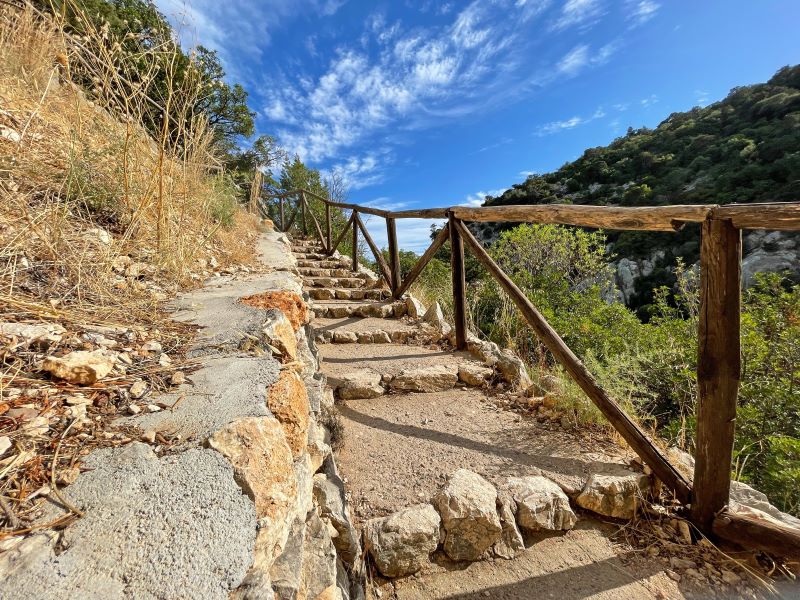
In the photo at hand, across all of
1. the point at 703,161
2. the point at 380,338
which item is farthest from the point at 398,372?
the point at 703,161

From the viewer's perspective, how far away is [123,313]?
4.02 ft

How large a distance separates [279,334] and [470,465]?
1219 millimetres

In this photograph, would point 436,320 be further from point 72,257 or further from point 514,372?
point 72,257

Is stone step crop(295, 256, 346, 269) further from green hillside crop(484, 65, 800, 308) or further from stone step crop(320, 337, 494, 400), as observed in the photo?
green hillside crop(484, 65, 800, 308)

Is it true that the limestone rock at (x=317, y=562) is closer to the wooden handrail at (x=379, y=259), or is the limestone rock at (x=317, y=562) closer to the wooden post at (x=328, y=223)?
the wooden handrail at (x=379, y=259)

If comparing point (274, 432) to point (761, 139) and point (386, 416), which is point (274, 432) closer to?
point (386, 416)

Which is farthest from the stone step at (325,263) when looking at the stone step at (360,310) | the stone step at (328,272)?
the stone step at (360,310)

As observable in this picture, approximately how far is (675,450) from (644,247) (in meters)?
20.9

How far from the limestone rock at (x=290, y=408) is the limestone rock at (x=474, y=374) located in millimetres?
1765

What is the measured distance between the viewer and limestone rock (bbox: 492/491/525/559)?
157 cm

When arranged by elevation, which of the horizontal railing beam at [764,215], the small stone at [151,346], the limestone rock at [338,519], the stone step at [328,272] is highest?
the horizontal railing beam at [764,215]

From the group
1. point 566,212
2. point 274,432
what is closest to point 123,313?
point 274,432

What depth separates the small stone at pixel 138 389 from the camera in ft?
2.82

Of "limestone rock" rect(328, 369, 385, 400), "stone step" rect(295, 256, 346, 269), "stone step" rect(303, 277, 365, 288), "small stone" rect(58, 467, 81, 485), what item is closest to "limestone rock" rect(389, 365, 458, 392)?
"limestone rock" rect(328, 369, 385, 400)
